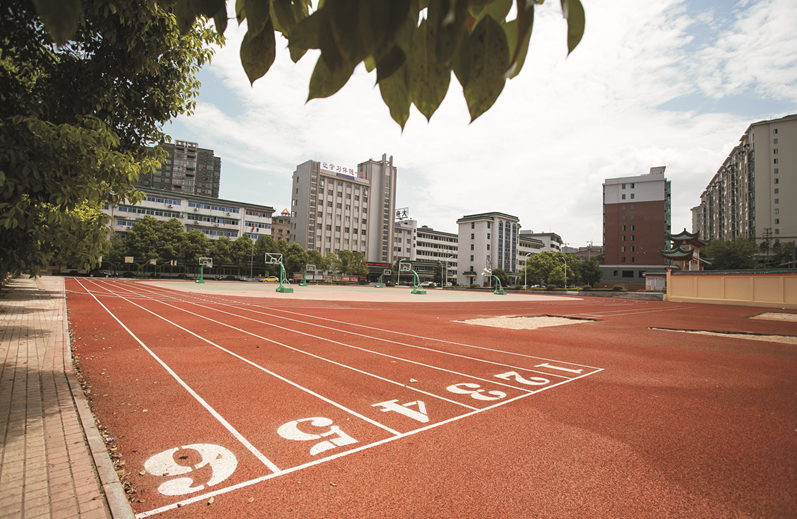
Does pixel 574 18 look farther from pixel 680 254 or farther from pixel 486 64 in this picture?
pixel 680 254

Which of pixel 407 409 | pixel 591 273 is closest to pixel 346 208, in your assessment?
pixel 591 273

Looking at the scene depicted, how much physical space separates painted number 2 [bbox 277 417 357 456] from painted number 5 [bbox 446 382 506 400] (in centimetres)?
225

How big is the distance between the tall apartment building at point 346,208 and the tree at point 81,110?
80.4 m

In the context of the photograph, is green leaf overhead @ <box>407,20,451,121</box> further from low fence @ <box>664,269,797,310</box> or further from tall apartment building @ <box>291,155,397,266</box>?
tall apartment building @ <box>291,155,397,266</box>

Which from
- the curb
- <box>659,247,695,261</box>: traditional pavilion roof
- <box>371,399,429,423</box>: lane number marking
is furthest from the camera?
<box>659,247,695,261</box>: traditional pavilion roof

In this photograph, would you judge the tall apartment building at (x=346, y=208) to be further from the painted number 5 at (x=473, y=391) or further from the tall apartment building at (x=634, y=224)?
the painted number 5 at (x=473, y=391)

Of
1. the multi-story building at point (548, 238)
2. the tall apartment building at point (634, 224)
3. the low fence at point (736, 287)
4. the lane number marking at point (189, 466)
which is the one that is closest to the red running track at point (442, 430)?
the lane number marking at point (189, 466)

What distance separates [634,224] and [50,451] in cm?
8386

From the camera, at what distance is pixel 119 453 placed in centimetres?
373

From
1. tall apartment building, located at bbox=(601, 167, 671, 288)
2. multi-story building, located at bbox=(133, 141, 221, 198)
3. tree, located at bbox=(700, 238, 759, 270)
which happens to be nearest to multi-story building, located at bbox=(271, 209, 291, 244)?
multi-story building, located at bbox=(133, 141, 221, 198)

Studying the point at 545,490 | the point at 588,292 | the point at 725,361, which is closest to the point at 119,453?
the point at 545,490

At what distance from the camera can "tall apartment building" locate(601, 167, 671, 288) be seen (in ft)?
230

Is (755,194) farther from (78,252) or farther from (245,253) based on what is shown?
(78,252)

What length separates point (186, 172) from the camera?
110m
